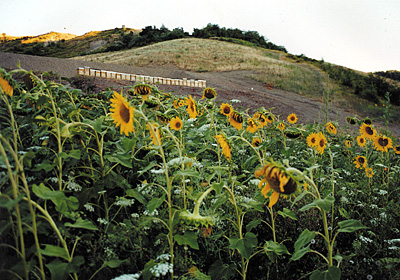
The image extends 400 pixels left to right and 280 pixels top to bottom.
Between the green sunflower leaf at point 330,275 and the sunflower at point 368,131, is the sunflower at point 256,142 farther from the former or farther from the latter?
the green sunflower leaf at point 330,275

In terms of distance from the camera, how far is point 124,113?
1.51m

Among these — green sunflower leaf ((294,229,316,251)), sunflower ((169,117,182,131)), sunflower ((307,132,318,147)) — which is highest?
sunflower ((169,117,182,131))

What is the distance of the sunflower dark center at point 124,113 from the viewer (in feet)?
4.92

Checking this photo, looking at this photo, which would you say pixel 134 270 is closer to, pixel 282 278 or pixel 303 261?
pixel 282 278

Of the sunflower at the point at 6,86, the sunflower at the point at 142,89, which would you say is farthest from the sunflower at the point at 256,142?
the sunflower at the point at 6,86

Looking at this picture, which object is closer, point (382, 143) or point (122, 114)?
point (122, 114)

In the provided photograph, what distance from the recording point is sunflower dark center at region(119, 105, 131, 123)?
1.50m

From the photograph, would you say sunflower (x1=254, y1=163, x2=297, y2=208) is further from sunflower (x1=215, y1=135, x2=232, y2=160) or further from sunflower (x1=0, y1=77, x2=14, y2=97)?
sunflower (x1=0, y1=77, x2=14, y2=97)

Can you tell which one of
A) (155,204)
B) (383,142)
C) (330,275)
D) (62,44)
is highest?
(62,44)

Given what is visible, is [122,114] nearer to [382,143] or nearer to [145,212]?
[145,212]

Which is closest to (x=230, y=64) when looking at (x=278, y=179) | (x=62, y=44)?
(x=62, y=44)

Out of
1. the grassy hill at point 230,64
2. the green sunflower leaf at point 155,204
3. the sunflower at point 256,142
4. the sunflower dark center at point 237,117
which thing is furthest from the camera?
the grassy hill at point 230,64

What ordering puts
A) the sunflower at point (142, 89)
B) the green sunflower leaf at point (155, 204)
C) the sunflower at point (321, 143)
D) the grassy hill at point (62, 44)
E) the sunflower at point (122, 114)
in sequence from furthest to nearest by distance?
the grassy hill at point (62, 44) → the sunflower at point (321, 143) → the sunflower at point (142, 89) → the sunflower at point (122, 114) → the green sunflower leaf at point (155, 204)

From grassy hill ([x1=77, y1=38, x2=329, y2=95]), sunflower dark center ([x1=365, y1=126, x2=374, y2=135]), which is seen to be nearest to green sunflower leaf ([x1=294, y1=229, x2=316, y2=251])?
sunflower dark center ([x1=365, y1=126, x2=374, y2=135])
